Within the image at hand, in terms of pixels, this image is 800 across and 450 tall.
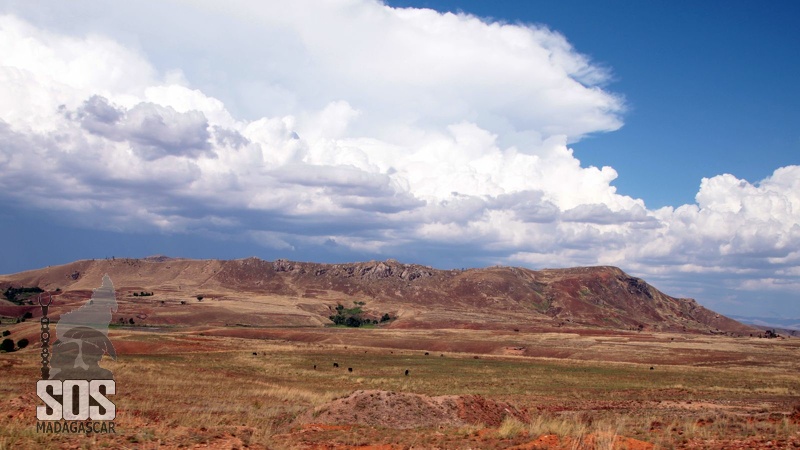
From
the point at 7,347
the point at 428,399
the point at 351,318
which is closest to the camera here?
the point at 428,399

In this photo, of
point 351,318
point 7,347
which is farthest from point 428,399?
point 351,318

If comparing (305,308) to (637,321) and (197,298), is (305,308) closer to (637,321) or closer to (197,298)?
(197,298)

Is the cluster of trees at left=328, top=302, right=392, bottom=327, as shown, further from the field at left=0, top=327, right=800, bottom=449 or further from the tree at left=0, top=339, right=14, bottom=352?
the tree at left=0, top=339, right=14, bottom=352

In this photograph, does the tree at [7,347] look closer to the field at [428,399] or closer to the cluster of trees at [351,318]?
the field at [428,399]

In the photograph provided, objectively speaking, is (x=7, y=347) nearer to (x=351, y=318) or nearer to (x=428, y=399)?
(x=428, y=399)

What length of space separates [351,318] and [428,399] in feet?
441

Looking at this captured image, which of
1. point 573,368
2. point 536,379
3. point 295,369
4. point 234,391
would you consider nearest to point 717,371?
point 573,368

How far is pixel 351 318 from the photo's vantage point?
512 feet

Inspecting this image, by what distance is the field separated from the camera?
658 inches

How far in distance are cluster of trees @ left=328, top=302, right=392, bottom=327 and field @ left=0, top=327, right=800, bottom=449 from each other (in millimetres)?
74741

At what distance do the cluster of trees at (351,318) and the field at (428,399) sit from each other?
74741 mm

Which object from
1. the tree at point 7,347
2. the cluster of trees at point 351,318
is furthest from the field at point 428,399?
the cluster of trees at point 351,318

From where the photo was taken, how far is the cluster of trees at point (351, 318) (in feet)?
498

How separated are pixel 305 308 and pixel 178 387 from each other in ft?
438
